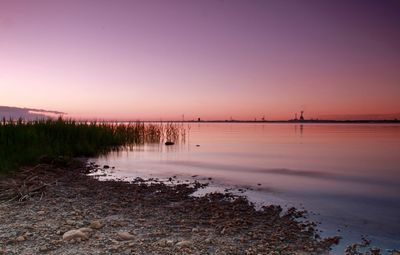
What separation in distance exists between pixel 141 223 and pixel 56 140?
17.7 metres

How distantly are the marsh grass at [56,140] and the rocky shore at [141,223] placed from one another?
6081 mm

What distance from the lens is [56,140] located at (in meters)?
23.3

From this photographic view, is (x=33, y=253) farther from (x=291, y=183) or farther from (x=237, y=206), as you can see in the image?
(x=291, y=183)

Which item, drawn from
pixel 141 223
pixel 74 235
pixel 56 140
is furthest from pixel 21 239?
pixel 56 140

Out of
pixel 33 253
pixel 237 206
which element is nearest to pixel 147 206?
pixel 237 206

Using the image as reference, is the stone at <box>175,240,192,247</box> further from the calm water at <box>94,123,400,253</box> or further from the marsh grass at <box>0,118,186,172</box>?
the marsh grass at <box>0,118,186,172</box>

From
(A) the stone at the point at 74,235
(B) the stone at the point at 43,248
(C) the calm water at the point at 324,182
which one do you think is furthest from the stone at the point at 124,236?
(C) the calm water at the point at 324,182

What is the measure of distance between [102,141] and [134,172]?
1355 cm

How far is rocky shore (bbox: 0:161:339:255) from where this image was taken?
6.33 m

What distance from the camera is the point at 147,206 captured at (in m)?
9.67

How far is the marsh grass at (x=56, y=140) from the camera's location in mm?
17406

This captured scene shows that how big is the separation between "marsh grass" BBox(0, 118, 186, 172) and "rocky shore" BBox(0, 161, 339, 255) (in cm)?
608

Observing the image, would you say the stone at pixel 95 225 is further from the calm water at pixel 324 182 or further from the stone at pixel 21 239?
the calm water at pixel 324 182

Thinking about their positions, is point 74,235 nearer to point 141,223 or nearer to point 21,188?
point 141,223
